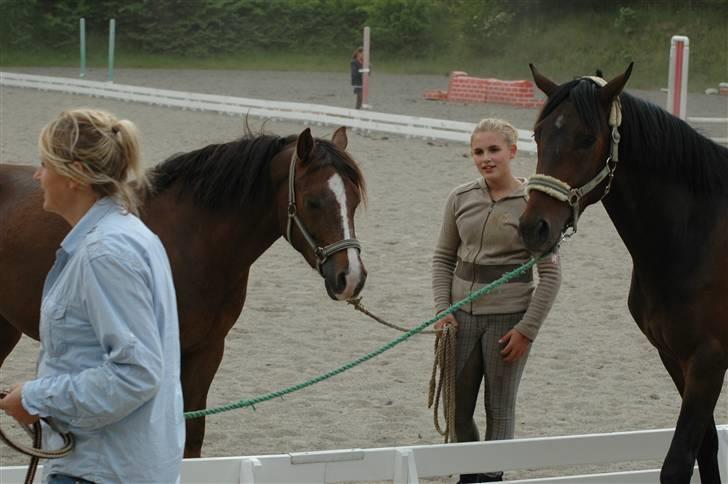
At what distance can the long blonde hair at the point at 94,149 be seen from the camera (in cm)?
210

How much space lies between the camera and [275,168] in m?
4.03

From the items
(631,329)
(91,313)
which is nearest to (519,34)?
(631,329)

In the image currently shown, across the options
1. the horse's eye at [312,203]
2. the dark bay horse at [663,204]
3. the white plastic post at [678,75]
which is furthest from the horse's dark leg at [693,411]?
the white plastic post at [678,75]

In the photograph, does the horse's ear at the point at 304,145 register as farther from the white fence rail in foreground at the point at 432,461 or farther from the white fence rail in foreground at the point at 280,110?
the white fence rail in foreground at the point at 280,110

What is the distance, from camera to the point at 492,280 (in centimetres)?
416

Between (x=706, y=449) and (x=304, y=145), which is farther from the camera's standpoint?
(x=706, y=449)

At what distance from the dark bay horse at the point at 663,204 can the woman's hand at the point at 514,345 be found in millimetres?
466

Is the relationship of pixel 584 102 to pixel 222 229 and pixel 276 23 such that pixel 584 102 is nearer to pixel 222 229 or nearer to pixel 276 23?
pixel 222 229

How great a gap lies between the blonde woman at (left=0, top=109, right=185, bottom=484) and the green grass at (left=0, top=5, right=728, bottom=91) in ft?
99.0

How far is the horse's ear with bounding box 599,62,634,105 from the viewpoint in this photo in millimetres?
3600

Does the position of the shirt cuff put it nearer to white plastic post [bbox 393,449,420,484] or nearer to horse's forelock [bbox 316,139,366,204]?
horse's forelock [bbox 316,139,366,204]

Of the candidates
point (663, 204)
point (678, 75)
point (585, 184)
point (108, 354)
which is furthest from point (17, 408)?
point (678, 75)

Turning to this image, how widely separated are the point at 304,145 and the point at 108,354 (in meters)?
1.91

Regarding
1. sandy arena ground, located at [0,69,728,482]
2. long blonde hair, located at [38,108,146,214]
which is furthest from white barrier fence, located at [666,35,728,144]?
long blonde hair, located at [38,108,146,214]
